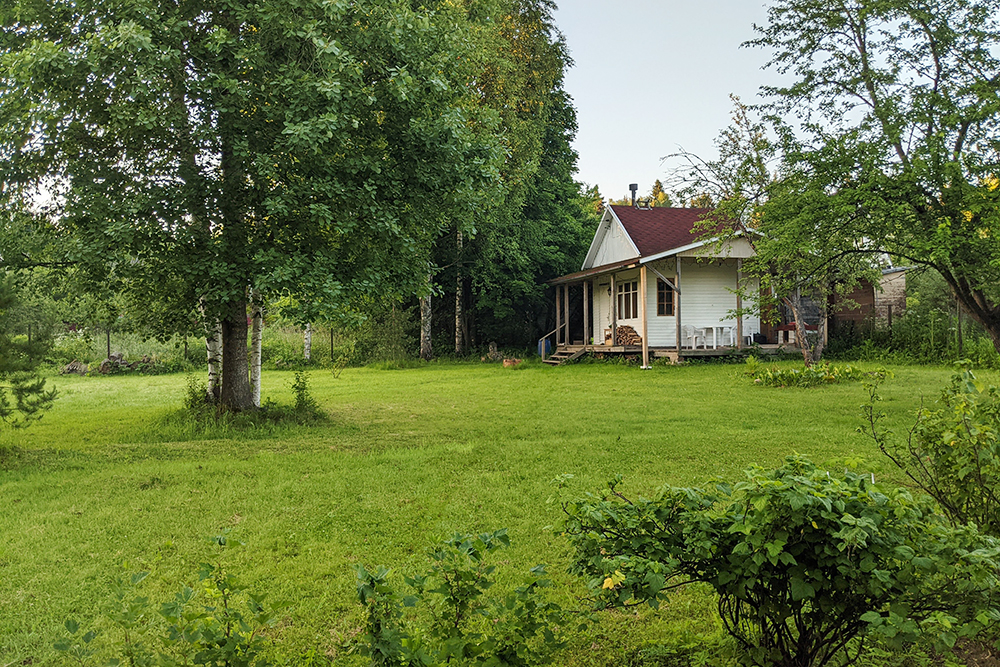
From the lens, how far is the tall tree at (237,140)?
26.5 feet

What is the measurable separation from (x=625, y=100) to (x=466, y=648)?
21.7 m

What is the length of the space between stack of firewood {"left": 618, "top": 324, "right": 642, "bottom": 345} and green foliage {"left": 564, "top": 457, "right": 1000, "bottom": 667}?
19.0 meters

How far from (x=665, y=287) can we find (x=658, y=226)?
261 centimetres

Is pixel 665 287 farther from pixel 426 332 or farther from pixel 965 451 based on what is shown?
pixel 965 451

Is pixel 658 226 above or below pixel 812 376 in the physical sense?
above

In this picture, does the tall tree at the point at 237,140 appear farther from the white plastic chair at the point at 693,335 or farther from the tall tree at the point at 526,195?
the white plastic chair at the point at 693,335

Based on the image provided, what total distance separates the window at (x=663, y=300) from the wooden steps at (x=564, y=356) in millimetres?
2870

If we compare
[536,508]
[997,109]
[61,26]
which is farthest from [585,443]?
[61,26]

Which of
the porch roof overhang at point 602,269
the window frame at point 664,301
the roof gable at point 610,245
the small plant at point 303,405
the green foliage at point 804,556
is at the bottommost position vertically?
the small plant at point 303,405

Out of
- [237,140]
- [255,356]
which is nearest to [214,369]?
[255,356]

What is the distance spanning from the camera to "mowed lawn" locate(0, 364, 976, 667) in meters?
3.91

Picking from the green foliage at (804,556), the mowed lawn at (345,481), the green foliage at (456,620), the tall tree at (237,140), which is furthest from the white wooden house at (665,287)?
the green foliage at (456,620)

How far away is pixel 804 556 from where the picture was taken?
2320 millimetres

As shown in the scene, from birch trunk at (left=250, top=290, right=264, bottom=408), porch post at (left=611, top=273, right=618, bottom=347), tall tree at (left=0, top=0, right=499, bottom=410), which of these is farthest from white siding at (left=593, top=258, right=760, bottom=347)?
birch trunk at (left=250, top=290, right=264, bottom=408)
